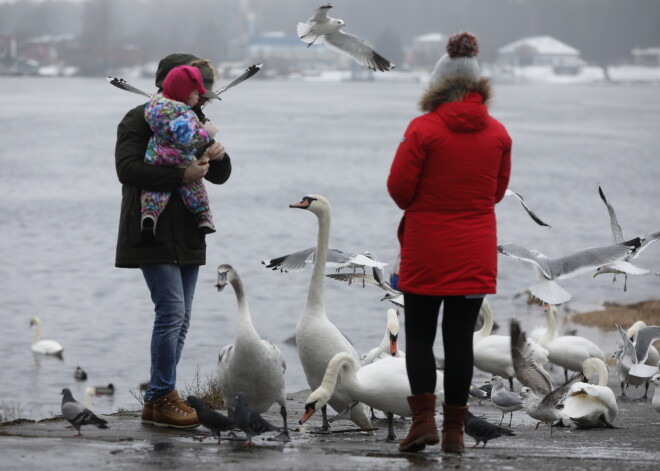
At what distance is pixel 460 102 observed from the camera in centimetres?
511

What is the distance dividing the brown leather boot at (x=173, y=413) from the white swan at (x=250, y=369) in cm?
23

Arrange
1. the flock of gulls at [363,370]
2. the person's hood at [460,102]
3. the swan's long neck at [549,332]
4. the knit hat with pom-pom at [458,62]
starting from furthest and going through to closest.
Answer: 1. the swan's long neck at [549,332]
2. the flock of gulls at [363,370]
3. the knit hat with pom-pom at [458,62]
4. the person's hood at [460,102]

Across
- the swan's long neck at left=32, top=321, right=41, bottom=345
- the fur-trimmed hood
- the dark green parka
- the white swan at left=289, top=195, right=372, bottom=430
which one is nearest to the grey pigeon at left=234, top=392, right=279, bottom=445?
the dark green parka

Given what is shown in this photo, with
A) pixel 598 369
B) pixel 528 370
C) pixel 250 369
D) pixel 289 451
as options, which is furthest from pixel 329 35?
pixel 289 451

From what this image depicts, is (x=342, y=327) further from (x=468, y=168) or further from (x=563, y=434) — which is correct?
(x=468, y=168)

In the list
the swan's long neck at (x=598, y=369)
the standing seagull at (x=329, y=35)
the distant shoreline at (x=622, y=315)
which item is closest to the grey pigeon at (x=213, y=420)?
the swan's long neck at (x=598, y=369)

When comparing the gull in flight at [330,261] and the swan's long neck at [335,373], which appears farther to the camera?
the gull in flight at [330,261]

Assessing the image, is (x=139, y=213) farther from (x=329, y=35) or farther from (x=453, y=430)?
A: (x=329, y=35)

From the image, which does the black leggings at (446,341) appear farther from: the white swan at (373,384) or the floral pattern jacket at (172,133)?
the floral pattern jacket at (172,133)

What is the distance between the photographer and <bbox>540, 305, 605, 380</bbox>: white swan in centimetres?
1121

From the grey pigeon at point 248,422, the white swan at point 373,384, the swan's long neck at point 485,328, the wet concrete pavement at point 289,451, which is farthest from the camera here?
the swan's long neck at point 485,328

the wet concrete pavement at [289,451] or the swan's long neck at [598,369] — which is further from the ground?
the wet concrete pavement at [289,451]

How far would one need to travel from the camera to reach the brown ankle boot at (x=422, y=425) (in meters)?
5.23

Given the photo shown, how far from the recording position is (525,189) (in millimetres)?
45688
